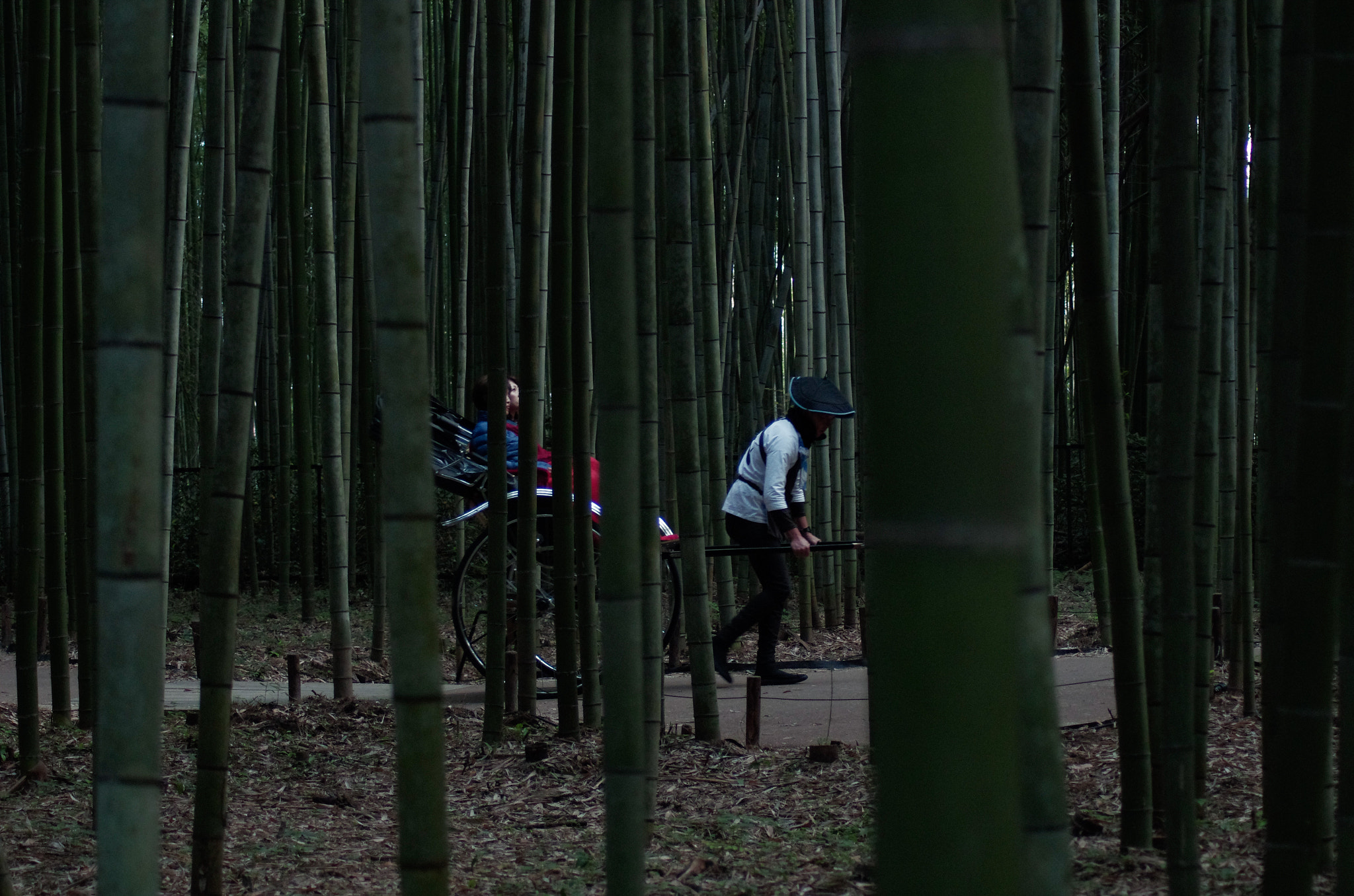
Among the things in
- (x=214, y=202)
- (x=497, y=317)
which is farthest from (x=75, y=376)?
(x=497, y=317)

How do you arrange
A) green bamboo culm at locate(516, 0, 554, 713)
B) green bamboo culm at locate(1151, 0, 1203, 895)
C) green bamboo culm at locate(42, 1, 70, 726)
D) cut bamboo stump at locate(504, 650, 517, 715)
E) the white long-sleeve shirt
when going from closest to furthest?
green bamboo culm at locate(1151, 0, 1203, 895), green bamboo culm at locate(42, 1, 70, 726), green bamboo culm at locate(516, 0, 554, 713), cut bamboo stump at locate(504, 650, 517, 715), the white long-sleeve shirt

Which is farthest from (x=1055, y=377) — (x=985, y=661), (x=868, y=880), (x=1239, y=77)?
(x=985, y=661)

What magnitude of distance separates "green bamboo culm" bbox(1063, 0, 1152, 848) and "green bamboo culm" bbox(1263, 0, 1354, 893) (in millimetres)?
322

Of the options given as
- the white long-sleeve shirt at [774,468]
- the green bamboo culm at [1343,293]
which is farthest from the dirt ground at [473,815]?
the white long-sleeve shirt at [774,468]

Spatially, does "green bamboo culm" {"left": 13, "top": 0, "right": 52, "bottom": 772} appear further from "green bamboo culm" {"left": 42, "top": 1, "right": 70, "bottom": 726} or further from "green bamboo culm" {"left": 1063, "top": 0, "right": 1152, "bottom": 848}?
"green bamboo culm" {"left": 1063, "top": 0, "right": 1152, "bottom": 848}

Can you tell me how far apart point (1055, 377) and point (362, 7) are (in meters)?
6.50

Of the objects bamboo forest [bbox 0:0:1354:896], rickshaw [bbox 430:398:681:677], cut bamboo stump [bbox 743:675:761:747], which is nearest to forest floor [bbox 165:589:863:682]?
bamboo forest [bbox 0:0:1354:896]

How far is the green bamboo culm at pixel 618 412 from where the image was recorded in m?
1.07

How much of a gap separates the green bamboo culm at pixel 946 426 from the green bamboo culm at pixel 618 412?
1.80 feet

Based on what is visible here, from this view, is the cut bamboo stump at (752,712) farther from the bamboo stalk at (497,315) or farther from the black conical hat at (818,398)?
the black conical hat at (818,398)

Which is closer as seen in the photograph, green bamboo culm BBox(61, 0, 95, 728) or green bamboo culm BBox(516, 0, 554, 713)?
green bamboo culm BBox(61, 0, 95, 728)

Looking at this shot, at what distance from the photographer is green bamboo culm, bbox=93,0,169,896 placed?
0.87 meters

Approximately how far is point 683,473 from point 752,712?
2.47ft

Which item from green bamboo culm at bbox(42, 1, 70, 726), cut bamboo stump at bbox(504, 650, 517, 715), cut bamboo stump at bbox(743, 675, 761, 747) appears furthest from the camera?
cut bamboo stump at bbox(504, 650, 517, 715)
